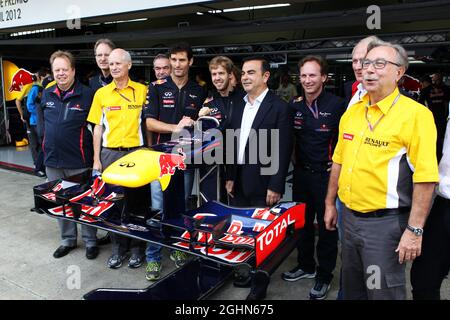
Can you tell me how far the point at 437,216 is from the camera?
5.82ft

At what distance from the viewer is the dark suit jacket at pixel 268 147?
2.45 m

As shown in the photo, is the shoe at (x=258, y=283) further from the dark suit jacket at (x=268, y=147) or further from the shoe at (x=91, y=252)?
the shoe at (x=91, y=252)

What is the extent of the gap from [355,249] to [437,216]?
401mm

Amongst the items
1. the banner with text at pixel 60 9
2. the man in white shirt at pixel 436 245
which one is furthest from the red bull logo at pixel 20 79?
the man in white shirt at pixel 436 245

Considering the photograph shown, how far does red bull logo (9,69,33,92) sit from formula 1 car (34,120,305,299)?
637 cm

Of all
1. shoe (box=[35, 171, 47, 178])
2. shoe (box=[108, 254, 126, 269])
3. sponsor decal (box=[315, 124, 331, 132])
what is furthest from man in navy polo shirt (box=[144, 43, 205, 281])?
shoe (box=[35, 171, 47, 178])

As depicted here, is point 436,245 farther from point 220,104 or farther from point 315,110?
point 220,104

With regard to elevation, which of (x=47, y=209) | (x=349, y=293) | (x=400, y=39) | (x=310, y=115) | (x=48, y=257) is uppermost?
(x=400, y=39)

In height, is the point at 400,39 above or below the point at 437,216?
above

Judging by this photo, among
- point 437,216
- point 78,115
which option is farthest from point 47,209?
point 437,216

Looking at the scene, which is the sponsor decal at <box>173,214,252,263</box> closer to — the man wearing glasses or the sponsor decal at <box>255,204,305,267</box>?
the sponsor decal at <box>255,204,305,267</box>

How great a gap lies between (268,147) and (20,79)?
7531 millimetres

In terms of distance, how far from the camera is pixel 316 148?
8.07ft
